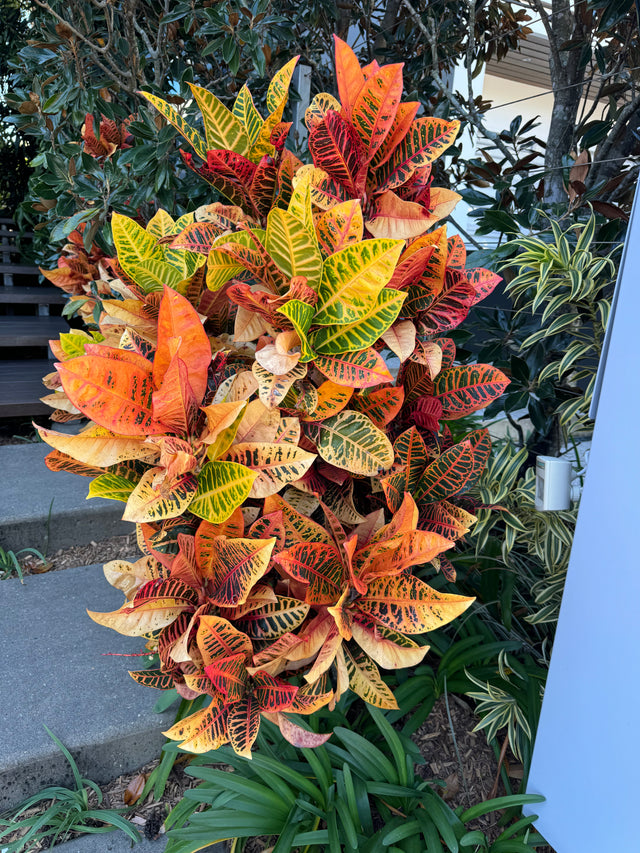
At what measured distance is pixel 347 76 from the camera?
2.89 ft

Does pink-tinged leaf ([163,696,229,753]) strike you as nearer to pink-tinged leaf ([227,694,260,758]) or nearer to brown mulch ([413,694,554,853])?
pink-tinged leaf ([227,694,260,758])

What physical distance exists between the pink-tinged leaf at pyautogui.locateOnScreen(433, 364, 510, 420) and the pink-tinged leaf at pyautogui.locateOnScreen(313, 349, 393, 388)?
263mm

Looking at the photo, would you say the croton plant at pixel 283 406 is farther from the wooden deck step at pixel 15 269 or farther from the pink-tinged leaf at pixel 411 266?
the wooden deck step at pixel 15 269

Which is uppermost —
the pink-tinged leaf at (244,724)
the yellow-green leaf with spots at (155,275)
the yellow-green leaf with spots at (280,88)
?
the yellow-green leaf with spots at (280,88)

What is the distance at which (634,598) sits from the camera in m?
0.87

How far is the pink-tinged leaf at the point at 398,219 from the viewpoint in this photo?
90cm

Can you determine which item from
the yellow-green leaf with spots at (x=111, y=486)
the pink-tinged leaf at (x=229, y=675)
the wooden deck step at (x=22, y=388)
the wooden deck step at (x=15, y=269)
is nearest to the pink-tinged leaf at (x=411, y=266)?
the yellow-green leaf with spots at (x=111, y=486)

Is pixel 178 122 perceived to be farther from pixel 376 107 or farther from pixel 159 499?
pixel 159 499

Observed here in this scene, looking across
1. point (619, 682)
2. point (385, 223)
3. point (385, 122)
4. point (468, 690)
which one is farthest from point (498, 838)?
point (385, 122)

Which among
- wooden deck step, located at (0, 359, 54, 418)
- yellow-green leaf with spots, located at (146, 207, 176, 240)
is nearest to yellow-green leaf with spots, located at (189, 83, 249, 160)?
yellow-green leaf with spots, located at (146, 207, 176, 240)

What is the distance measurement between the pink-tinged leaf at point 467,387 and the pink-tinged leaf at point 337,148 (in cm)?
36

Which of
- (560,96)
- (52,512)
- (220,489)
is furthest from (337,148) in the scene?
(52,512)

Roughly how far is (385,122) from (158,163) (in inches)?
39.8

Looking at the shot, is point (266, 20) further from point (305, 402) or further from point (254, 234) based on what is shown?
point (305, 402)
